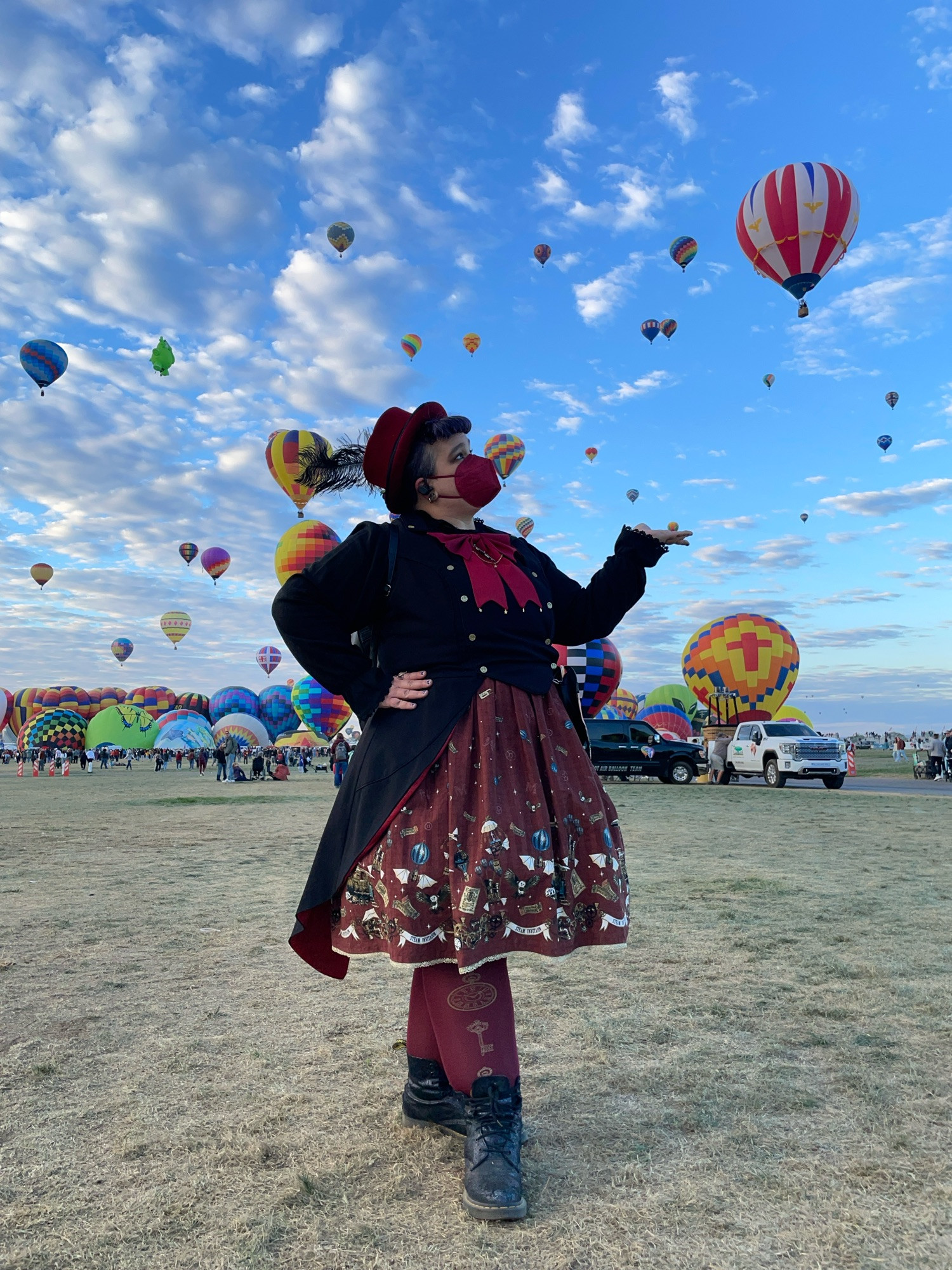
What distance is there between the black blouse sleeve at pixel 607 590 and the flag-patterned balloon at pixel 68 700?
65.4 metres

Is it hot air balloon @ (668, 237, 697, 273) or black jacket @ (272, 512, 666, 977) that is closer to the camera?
black jacket @ (272, 512, 666, 977)

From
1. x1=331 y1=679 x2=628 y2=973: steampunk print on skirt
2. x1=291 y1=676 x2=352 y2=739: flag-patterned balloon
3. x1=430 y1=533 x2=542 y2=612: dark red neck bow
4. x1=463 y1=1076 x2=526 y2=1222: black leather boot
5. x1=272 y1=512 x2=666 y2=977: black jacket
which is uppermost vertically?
x1=291 y1=676 x2=352 y2=739: flag-patterned balloon

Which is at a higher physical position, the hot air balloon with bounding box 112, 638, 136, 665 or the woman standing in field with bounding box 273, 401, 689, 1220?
the hot air balloon with bounding box 112, 638, 136, 665

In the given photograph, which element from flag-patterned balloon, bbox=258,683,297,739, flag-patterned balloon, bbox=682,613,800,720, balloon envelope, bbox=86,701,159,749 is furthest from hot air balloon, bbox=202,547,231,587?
flag-patterned balloon, bbox=682,613,800,720

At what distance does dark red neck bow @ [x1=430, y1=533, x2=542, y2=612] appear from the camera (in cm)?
239

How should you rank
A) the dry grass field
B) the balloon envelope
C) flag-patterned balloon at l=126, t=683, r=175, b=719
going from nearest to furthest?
the dry grass field < the balloon envelope < flag-patterned balloon at l=126, t=683, r=175, b=719

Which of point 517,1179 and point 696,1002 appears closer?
point 517,1179

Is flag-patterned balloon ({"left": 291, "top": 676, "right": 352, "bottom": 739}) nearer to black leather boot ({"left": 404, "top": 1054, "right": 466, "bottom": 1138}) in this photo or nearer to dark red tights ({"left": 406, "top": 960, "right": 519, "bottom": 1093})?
black leather boot ({"left": 404, "top": 1054, "right": 466, "bottom": 1138})

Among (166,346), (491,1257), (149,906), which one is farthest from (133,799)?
(166,346)

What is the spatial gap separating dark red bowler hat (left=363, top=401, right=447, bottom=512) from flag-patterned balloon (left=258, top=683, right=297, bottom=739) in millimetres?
70910

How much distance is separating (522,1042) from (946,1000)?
172cm

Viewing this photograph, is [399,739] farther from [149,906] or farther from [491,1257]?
[149,906]

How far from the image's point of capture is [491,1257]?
1701 mm

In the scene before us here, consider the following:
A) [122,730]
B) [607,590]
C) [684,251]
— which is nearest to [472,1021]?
[607,590]
